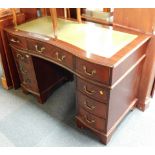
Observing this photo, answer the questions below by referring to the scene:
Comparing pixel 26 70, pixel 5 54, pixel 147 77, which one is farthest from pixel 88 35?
pixel 5 54

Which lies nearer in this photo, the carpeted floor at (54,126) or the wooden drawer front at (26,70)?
the carpeted floor at (54,126)

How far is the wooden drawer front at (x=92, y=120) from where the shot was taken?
141cm

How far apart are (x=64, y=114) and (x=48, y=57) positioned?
0.58 m

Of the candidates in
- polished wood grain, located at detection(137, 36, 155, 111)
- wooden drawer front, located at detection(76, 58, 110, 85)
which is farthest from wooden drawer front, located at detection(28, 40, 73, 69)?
polished wood grain, located at detection(137, 36, 155, 111)

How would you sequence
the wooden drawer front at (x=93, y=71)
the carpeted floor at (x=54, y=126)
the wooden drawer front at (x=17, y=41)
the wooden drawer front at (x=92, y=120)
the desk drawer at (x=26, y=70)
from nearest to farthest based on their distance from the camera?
the wooden drawer front at (x=93, y=71), the wooden drawer front at (x=92, y=120), the carpeted floor at (x=54, y=126), the wooden drawer front at (x=17, y=41), the desk drawer at (x=26, y=70)

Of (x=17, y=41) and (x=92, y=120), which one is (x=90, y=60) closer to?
(x=92, y=120)

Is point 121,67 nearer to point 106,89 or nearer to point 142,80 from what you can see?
point 106,89

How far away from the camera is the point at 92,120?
4.79 feet

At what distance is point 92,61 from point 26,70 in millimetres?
872

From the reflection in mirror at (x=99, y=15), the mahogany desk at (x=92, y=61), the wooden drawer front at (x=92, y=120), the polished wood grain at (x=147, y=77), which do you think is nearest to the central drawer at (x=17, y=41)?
the mahogany desk at (x=92, y=61)

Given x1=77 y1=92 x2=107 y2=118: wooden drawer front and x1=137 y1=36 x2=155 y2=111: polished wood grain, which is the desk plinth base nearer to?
x1=77 y1=92 x2=107 y2=118: wooden drawer front

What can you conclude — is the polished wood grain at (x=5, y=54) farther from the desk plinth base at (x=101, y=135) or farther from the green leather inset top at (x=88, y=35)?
the desk plinth base at (x=101, y=135)

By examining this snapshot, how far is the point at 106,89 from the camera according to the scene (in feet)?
3.96

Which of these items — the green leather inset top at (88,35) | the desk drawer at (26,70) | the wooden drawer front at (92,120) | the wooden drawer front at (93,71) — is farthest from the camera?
the desk drawer at (26,70)
